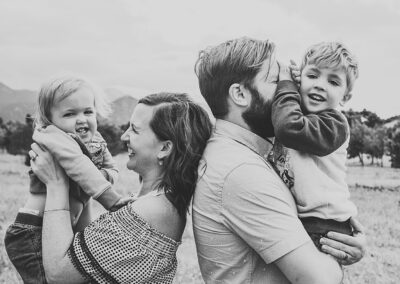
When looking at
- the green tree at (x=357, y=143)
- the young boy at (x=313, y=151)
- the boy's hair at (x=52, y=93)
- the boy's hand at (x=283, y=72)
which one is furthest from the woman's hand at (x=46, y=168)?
the green tree at (x=357, y=143)

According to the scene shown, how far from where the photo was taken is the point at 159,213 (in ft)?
9.45

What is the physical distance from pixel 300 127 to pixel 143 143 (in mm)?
921

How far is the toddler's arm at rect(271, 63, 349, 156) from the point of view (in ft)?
9.21

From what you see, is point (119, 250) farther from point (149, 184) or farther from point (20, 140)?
point (20, 140)

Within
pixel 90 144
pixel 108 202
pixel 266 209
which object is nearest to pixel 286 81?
pixel 266 209

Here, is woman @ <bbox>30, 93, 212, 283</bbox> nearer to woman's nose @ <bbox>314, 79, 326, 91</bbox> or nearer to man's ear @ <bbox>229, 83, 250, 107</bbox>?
man's ear @ <bbox>229, 83, 250, 107</bbox>

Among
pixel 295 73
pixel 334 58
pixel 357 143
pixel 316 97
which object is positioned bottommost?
pixel 357 143

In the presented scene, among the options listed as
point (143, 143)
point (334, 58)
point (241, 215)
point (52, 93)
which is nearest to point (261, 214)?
point (241, 215)

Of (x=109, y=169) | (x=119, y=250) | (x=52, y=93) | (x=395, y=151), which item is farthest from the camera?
(x=395, y=151)

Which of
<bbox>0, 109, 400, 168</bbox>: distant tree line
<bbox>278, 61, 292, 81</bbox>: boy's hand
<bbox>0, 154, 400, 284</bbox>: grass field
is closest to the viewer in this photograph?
<bbox>278, 61, 292, 81</bbox>: boy's hand

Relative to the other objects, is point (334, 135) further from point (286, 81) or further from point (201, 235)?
point (201, 235)

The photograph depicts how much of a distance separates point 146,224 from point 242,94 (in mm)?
881

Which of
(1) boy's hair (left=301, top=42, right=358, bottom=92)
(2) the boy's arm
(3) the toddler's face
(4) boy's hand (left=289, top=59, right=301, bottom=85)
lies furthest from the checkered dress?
(1) boy's hair (left=301, top=42, right=358, bottom=92)

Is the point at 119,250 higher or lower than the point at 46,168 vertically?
lower
